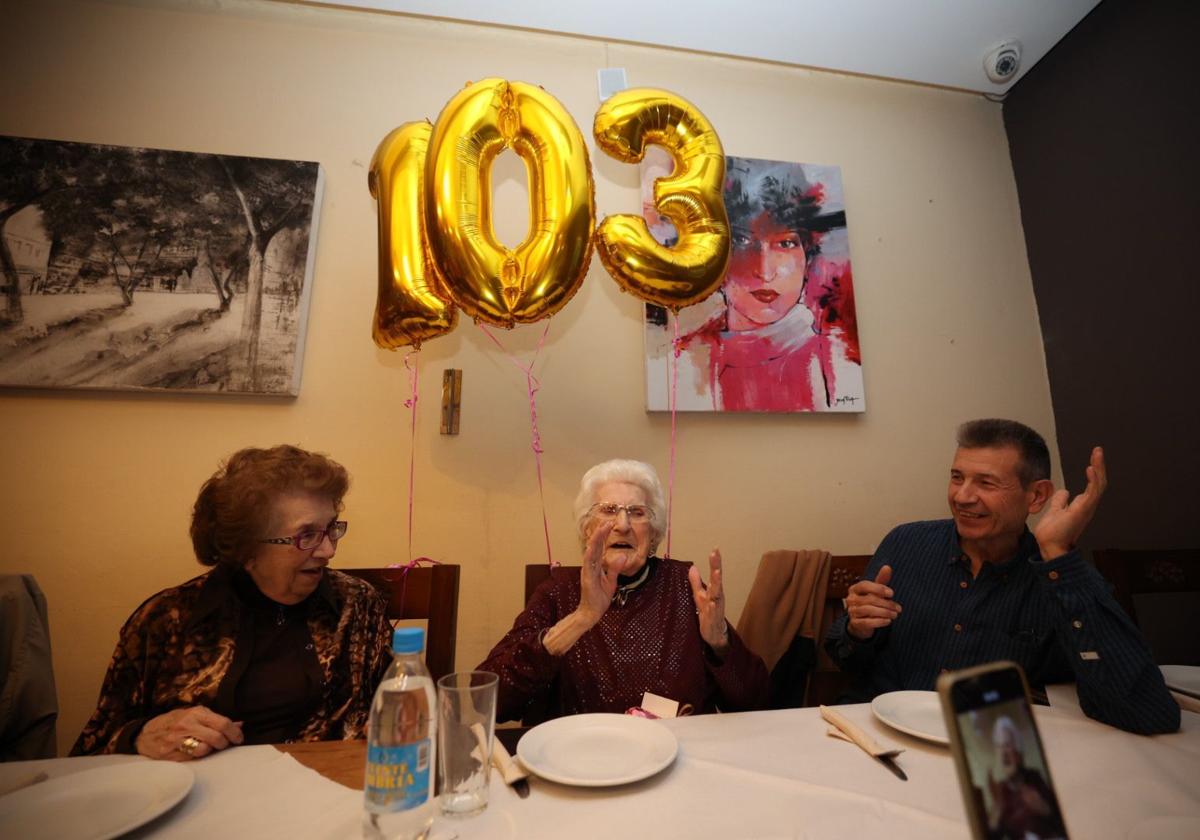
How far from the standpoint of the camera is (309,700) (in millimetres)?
1033

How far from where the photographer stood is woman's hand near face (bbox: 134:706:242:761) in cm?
77

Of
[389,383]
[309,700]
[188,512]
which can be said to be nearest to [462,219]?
[389,383]

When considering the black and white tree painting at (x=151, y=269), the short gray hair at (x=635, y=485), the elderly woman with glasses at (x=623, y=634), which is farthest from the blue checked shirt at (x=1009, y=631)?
the black and white tree painting at (x=151, y=269)

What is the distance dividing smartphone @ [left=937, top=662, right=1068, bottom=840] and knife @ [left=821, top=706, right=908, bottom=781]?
0.30m

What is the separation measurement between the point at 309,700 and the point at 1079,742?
50.5 inches

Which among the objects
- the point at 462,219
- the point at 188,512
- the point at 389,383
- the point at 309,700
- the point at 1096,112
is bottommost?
the point at 309,700

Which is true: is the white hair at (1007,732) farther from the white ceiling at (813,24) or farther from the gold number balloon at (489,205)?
the white ceiling at (813,24)

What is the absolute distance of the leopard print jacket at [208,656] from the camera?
38.0 inches

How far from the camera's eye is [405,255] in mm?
1223

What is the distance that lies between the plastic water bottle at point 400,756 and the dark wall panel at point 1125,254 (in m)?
2.22

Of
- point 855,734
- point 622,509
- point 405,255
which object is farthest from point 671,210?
point 855,734

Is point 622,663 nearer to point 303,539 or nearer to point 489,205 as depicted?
point 303,539

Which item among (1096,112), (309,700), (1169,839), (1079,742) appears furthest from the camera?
(1096,112)

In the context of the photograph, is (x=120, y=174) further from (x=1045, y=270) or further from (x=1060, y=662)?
(x=1045, y=270)
